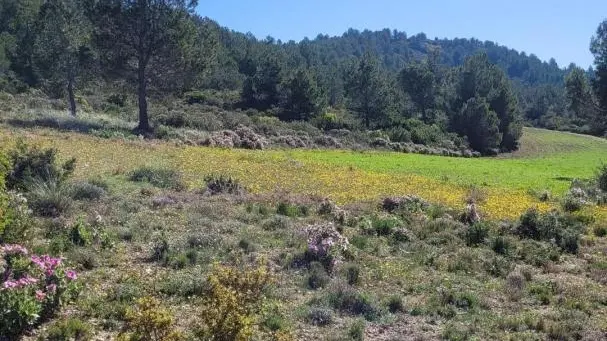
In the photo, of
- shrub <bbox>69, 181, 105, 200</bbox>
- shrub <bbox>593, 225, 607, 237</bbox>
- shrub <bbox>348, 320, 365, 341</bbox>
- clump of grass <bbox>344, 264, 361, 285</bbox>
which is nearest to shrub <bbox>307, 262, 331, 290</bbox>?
clump of grass <bbox>344, 264, 361, 285</bbox>

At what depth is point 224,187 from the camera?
18.7 meters

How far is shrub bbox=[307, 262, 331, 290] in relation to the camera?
10.7 metres

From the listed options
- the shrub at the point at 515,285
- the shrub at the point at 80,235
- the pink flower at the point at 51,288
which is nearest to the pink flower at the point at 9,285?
the pink flower at the point at 51,288

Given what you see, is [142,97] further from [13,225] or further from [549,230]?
[13,225]

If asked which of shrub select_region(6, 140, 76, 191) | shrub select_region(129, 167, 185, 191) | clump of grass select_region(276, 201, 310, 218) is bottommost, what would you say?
clump of grass select_region(276, 201, 310, 218)

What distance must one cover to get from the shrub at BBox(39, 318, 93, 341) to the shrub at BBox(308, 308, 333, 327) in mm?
3149

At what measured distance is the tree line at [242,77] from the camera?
38.8 metres

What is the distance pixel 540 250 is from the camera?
46.5 ft

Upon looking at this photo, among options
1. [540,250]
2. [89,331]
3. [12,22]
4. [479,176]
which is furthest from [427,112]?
[89,331]

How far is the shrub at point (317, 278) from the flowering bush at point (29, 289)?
158 inches

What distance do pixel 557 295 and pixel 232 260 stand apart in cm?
604

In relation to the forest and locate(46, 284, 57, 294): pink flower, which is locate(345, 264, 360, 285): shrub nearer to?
the forest

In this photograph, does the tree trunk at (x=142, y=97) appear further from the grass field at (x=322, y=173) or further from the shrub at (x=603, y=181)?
the shrub at (x=603, y=181)

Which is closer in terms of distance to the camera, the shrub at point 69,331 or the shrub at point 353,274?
the shrub at point 69,331
